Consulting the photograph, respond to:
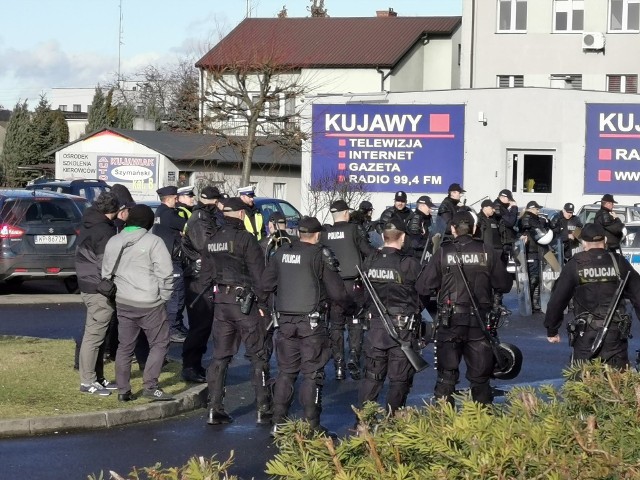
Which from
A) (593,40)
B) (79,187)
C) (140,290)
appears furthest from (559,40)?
(140,290)

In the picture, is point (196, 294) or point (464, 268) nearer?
point (464, 268)

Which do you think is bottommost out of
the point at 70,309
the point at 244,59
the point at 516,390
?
the point at 70,309

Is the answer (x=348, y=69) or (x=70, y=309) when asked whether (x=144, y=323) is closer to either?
(x=70, y=309)

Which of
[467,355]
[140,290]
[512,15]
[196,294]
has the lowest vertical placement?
[467,355]

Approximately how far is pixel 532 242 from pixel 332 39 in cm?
3756

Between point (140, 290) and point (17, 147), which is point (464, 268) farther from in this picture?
point (17, 147)

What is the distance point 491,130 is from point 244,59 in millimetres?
13199

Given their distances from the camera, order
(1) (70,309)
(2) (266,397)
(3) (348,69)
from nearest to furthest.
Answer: (2) (266,397) < (1) (70,309) < (3) (348,69)

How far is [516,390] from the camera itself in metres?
4.93

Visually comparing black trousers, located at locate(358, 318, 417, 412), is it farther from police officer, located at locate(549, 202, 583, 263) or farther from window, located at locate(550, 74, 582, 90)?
window, located at locate(550, 74, 582, 90)

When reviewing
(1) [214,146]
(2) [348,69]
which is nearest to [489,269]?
(1) [214,146]

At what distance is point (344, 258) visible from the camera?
41.6ft

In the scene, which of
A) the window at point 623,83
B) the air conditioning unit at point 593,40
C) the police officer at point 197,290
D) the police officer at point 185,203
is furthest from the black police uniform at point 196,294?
the window at point 623,83

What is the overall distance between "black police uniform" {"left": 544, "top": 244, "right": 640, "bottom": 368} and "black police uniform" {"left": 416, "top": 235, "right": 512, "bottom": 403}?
595 millimetres
